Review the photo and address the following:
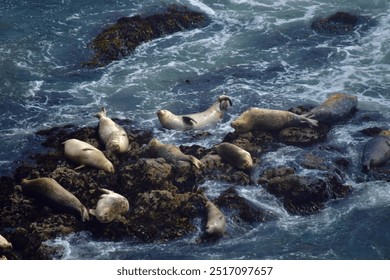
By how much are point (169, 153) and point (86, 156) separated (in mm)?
2530

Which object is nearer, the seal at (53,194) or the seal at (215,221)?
the seal at (215,221)

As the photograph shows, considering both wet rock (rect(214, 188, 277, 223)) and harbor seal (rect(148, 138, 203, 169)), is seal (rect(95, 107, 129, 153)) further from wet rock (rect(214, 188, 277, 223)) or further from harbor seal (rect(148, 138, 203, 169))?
wet rock (rect(214, 188, 277, 223))

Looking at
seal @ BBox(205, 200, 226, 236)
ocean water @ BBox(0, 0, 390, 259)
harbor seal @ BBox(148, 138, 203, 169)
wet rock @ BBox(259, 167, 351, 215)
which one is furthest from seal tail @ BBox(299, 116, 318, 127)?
seal @ BBox(205, 200, 226, 236)

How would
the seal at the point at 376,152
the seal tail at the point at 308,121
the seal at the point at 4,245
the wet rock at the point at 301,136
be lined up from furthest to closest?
the seal tail at the point at 308,121
the wet rock at the point at 301,136
the seal at the point at 376,152
the seal at the point at 4,245

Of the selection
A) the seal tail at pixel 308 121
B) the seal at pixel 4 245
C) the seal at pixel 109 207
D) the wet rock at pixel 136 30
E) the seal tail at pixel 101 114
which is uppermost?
the wet rock at pixel 136 30

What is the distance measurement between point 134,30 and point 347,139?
11636 mm

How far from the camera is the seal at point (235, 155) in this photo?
64.0 feet

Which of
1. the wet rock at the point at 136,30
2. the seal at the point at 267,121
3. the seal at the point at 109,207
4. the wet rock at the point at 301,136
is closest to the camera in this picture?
the seal at the point at 109,207

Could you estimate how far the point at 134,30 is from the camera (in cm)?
2838

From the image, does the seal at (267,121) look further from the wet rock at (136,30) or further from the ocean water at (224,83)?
the wet rock at (136,30)

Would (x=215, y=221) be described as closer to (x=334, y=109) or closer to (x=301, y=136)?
(x=301, y=136)

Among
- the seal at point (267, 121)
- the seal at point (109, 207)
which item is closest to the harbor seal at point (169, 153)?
the seal at point (109, 207)

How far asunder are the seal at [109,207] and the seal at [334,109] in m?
7.47

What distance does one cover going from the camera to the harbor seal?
19.4m
